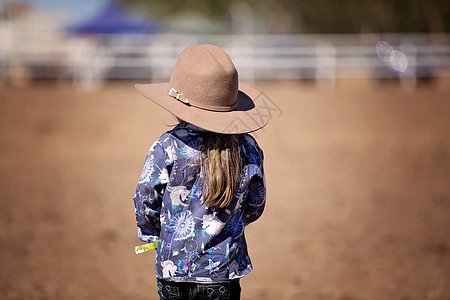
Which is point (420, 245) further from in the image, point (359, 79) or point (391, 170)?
point (359, 79)

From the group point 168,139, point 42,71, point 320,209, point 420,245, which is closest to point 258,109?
point 168,139

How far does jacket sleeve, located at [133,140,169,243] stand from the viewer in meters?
2.06

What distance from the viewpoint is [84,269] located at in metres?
4.51

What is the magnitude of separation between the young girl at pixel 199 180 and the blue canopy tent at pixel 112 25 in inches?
677

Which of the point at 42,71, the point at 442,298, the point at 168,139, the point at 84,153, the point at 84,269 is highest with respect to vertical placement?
the point at 42,71

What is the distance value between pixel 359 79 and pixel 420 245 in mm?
10621

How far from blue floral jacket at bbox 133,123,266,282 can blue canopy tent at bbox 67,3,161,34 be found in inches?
678

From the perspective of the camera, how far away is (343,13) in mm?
31547

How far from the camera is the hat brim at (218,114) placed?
2.02 meters

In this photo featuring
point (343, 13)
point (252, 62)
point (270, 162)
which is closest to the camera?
point (270, 162)

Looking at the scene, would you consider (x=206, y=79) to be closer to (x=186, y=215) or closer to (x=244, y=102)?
(x=244, y=102)

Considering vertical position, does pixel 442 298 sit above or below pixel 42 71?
below

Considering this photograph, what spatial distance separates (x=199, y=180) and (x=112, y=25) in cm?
1753

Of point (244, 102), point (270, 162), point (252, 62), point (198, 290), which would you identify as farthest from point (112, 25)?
Result: point (198, 290)
